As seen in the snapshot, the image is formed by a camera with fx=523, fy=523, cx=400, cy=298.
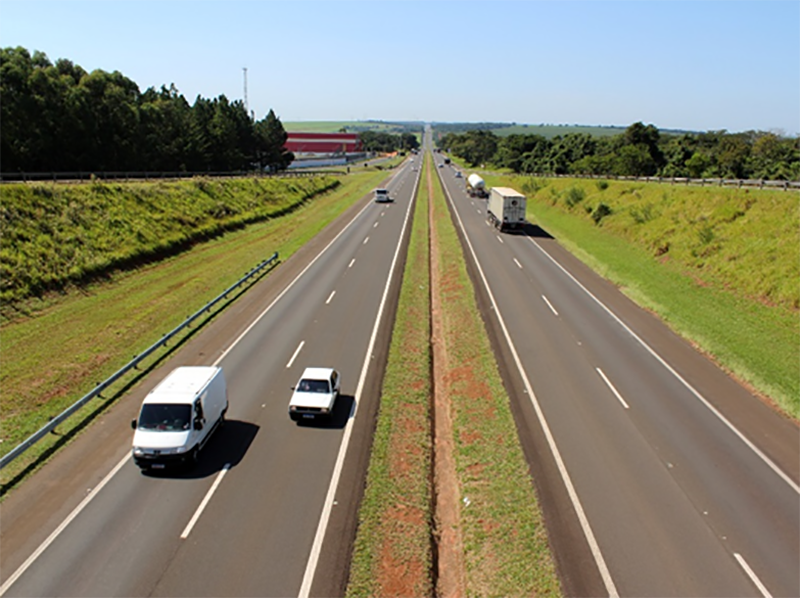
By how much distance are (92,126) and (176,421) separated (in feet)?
195

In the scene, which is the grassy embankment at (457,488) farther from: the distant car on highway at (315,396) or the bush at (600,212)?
the bush at (600,212)

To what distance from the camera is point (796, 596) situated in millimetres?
11281

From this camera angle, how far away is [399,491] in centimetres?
1447

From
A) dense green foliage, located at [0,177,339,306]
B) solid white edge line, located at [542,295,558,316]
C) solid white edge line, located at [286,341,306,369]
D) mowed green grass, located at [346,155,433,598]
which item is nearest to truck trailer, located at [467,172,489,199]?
dense green foliage, located at [0,177,339,306]

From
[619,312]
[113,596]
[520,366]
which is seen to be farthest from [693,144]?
[113,596]

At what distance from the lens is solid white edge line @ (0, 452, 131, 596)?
11442mm

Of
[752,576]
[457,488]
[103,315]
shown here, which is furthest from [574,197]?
[752,576]

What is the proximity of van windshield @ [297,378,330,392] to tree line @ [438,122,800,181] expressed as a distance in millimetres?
71267

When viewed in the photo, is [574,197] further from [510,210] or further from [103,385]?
[103,385]

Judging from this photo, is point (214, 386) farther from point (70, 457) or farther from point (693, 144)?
point (693, 144)

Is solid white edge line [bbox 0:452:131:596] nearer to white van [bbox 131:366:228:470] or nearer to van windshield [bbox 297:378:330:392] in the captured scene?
white van [bbox 131:366:228:470]

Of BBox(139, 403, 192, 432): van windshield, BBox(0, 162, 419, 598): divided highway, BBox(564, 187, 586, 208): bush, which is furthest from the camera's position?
BBox(564, 187, 586, 208): bush

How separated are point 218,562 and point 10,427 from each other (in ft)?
34.4

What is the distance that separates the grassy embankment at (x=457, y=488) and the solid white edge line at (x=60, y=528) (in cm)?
737
